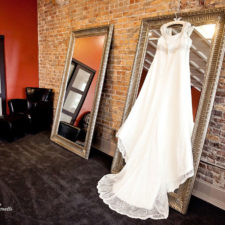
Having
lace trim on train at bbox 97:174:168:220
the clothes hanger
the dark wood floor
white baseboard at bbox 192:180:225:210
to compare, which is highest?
the clothes hanger

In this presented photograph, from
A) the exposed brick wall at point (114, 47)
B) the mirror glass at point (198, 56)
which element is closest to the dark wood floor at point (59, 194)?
the exposed brick wall at point (114, 47)

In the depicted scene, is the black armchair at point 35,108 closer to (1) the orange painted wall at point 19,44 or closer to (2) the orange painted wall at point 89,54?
(1) the orange painted wall at point 19,44

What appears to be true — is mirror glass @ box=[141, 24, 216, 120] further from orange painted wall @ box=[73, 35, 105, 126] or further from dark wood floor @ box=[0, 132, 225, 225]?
orange painted wall @ box=[73, 35, 105, 126]

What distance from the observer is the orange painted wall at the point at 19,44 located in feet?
11.8

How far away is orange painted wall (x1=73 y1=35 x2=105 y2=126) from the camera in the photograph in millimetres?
2652

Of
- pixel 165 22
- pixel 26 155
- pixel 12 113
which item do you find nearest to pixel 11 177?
pixel 26 155

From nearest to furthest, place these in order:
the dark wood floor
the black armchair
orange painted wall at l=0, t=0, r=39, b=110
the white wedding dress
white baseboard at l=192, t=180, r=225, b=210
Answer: the dark wood floor, the white wedding dress, white baseboard at l=192, t=180, r=225, b=210, the black armchair, orange painted wall at l=0, t=0, r=39, b=110

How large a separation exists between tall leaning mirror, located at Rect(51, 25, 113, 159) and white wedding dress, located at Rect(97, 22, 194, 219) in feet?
2.94

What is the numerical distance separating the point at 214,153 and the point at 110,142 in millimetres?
1475

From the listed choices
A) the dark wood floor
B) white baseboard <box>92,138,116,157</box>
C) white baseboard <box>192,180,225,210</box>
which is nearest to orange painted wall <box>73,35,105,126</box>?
white baseboard <box>92,138,116,157</box>

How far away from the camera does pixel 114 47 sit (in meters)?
2.60

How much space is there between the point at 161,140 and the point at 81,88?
168 cm

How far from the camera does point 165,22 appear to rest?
196cm

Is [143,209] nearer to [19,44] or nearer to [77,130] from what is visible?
[77,130]
